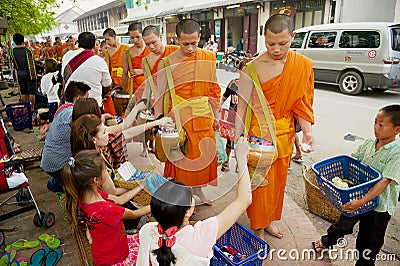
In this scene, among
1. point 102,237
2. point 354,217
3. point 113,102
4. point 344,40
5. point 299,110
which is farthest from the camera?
point 344,40

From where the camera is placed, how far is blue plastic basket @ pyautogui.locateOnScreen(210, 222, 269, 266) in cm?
202

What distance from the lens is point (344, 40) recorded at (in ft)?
28.7

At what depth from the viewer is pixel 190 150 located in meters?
2.86

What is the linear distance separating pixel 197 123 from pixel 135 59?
2252mm

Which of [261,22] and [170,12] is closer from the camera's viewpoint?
[261,22]

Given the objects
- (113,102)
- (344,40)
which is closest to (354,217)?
(113,102)

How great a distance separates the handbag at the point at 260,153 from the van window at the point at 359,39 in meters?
7.14

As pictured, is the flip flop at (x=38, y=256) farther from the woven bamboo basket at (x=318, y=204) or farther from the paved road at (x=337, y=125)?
the woven bamboo basket at (x=318, y=204)

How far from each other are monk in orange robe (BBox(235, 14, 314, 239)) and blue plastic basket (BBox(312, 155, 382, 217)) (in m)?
0.26

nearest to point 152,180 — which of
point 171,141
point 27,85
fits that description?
point 171,141

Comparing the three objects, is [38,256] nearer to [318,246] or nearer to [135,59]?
[318,246]

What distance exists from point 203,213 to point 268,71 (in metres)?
1.52

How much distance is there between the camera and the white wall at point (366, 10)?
1207 centimetres

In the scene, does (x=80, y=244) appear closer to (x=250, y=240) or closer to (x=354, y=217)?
(x=250, y=240)
